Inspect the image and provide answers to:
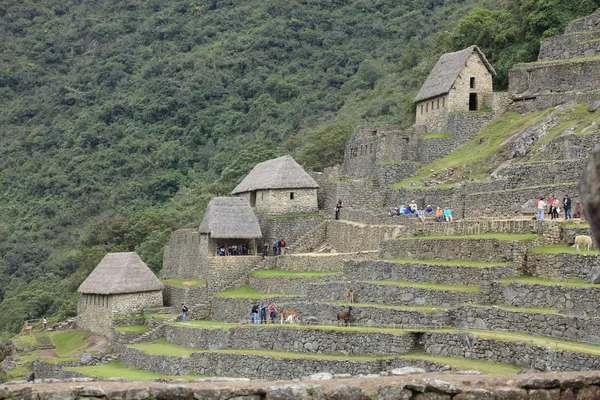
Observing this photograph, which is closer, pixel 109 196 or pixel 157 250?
pixel 157 250

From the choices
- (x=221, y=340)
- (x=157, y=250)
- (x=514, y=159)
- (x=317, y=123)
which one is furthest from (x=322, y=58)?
(x=221, y=340)

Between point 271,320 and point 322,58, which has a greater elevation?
point 322,58

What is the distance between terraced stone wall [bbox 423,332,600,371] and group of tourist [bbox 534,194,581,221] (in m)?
6.06

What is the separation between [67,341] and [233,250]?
27.1 ft

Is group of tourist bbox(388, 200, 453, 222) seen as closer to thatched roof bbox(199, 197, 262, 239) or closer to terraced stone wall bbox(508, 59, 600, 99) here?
thatched roof bbox(199, 197, 262, 239)

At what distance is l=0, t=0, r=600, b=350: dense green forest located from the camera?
6850 centimetres

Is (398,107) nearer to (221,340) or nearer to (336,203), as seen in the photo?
(336,203)

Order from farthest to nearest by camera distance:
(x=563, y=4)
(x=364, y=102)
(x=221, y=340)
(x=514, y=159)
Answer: (x=364, y=102) → (x=563, y=4) → (x=514, y=159) → (x=221, y=340)

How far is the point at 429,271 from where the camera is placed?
30000 millimetres

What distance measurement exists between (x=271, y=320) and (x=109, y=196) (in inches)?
2181

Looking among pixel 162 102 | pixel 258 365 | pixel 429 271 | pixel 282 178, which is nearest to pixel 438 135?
pixel 282 178

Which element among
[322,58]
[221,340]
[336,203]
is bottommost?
[221,340]

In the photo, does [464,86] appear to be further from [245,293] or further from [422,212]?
[245,293]

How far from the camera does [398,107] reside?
72000 millimetres
